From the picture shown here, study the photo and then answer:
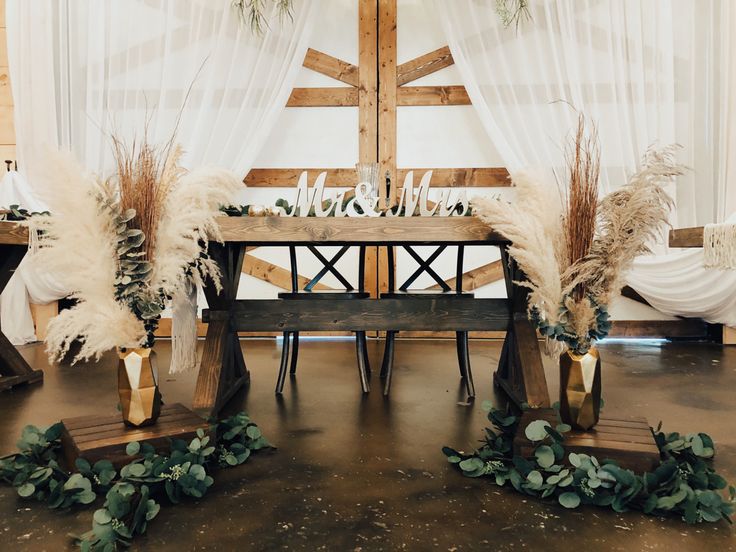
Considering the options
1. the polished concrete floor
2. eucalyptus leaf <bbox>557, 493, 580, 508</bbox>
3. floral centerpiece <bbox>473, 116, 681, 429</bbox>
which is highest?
floral centerpiece <bbox>473, 116, 681, 429</bbox>

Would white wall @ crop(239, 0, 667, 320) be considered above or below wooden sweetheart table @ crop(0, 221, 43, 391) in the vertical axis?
above

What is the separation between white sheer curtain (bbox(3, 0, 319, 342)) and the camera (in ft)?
12.5

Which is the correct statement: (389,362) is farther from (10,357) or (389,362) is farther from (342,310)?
(10,357)

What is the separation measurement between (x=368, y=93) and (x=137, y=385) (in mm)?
3142

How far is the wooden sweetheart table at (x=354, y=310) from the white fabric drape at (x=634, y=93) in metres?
1.87

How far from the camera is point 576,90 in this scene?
378 centimetres

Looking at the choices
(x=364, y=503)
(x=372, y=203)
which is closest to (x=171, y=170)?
(x=372, y=203)

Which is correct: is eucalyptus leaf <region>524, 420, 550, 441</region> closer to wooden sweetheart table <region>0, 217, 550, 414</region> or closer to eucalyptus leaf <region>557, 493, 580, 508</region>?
eucalyptus leaf <region>557, 493, 580, 508</region>

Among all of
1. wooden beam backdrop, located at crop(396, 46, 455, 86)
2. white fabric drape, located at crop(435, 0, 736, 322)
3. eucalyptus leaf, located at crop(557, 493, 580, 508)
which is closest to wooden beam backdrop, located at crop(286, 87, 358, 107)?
wooden beam backdrop, located at crop(396, 46, 455, 86)

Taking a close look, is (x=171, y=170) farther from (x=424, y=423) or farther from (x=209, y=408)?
(x=424, y=423)

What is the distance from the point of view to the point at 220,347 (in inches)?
82.7

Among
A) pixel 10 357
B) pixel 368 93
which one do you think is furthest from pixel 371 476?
pixel 368 93

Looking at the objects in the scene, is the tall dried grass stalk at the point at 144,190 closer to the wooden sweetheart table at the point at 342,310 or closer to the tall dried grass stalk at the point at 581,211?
the wooden sweetheart table at the point at 342,310

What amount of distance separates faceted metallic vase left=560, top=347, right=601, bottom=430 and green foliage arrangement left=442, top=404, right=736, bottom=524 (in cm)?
7
